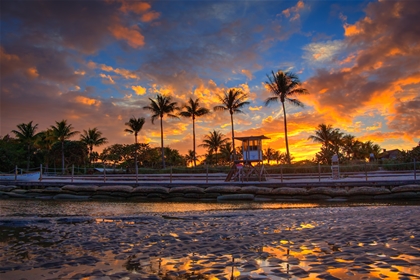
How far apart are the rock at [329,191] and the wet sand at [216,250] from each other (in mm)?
10155

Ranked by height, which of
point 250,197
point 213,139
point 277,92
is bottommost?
point 250,197

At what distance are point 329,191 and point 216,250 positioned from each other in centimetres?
1426

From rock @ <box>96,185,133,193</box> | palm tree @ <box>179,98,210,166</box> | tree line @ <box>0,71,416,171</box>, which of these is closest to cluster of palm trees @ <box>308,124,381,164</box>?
tree line @ <box>0,71,416,171</box>

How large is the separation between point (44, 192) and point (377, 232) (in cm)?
2210

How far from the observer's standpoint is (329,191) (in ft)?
59.3

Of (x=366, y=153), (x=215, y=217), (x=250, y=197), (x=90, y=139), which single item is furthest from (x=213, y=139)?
(x=215, y=217)

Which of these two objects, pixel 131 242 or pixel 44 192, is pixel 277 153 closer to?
pixel 44 192

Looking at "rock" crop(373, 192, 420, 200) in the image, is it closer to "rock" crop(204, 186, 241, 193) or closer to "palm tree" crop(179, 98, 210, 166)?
"rock" crop(204, 186, 241, 193)

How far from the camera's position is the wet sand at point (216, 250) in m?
4.15

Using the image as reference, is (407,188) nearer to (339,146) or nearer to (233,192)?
(233,192)

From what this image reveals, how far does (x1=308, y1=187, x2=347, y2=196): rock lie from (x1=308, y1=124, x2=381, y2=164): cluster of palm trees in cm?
2757

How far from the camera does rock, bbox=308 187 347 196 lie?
702 inches

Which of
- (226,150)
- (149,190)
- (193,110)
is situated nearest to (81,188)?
(149,190)

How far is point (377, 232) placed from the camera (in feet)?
21.1
